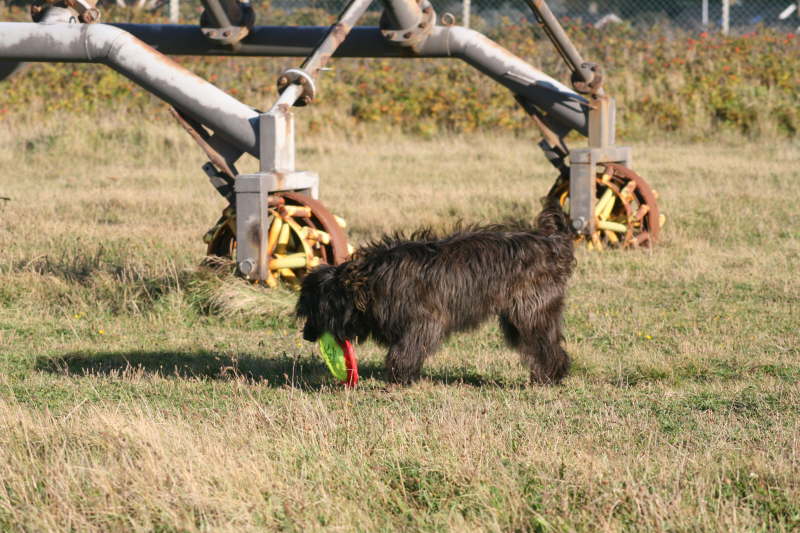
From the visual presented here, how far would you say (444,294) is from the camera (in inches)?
261

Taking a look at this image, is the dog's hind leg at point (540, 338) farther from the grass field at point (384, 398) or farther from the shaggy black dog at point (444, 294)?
the grass field at point (384, 398)

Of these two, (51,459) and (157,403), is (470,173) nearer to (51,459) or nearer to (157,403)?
(157,403)

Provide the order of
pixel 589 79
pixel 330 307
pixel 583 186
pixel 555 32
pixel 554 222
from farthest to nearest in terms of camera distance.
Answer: pixel 589 79, pixel 583 186, pixel 555 32, pixel 554 222, pixel 330 307

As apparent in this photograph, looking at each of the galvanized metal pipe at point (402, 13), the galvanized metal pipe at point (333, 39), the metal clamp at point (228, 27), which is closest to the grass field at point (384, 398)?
the galvanized metal pipe at point (333, 39)

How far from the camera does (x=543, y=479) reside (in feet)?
15.4

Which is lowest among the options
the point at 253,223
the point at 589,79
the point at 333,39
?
the point at 253,223

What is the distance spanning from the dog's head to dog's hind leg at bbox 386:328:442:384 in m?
0.27

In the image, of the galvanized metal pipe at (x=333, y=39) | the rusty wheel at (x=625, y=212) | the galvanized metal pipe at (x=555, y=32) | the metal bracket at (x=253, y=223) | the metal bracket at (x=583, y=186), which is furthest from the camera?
the rusty wheel at (x=625, y=212)

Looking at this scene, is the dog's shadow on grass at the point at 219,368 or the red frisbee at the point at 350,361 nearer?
the red frisbee at the point at 350,361

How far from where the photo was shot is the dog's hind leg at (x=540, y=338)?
679cm

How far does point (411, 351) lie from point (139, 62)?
403cm

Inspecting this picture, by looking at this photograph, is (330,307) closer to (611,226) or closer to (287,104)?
(287,104)

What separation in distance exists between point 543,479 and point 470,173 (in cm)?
1342

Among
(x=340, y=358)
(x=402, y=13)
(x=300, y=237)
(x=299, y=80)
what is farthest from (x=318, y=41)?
(x=340, y=358)
